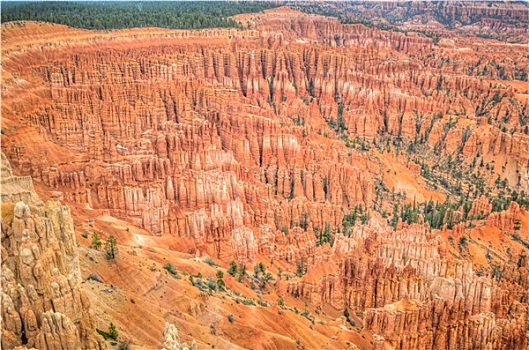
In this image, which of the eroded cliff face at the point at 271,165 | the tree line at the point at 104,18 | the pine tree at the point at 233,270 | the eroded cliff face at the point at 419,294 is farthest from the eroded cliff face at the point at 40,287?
the tree line at the point at 104,18

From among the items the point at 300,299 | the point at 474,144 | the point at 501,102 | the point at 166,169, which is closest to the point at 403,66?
the point at 501,102

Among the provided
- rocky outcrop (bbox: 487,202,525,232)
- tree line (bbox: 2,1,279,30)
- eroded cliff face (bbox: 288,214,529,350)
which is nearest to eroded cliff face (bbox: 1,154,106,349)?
eroded cliff face (bbox: 288,214,529,350)

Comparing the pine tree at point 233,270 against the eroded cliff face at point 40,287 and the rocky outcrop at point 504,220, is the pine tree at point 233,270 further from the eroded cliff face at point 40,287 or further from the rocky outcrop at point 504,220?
the rocky outcrop at point 504,220

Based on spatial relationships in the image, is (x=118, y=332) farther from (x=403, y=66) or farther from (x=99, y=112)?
(x=403, y=66)

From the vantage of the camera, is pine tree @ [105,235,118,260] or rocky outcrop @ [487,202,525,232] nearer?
pine tree @ [105,235,118,260]

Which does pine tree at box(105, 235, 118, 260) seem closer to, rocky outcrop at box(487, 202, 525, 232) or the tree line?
rocky outcrop at box(487, 202, 525, 232)

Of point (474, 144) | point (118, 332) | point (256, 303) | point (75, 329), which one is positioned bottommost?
point (474, 144)
